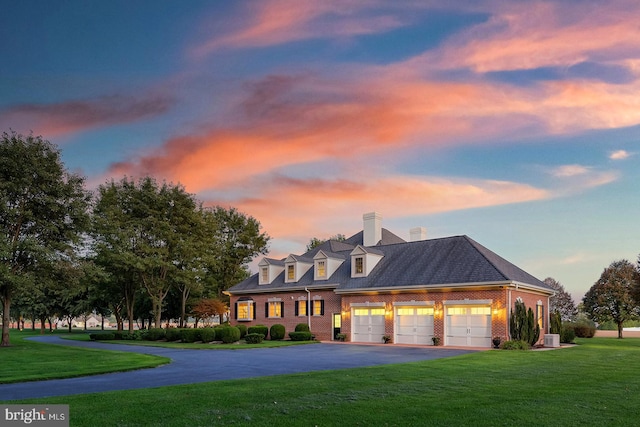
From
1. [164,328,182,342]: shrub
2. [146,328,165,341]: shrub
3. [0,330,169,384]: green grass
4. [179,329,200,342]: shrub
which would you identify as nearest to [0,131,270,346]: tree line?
[146,328,165,341]: shrub

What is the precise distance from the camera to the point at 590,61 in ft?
73.2

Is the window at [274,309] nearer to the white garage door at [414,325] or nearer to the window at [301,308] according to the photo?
the window at [301,308]

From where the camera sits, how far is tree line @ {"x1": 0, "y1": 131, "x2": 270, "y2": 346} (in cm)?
3158

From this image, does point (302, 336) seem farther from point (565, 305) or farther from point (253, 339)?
point (565, 305)

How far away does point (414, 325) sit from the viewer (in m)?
32.6

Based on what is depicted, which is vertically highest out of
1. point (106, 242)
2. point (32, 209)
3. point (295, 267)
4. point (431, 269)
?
point (32, 209)

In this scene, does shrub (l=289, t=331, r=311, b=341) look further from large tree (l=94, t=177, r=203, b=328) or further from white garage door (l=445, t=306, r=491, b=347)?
large tree (l=94, t=177, r=203, b=328)

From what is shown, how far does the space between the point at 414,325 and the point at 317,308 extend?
27.0 ft

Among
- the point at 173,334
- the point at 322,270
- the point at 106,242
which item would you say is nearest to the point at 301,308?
the point at 322,270

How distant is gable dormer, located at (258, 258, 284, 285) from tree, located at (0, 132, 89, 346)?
47.3 ft

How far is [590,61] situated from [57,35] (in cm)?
2159

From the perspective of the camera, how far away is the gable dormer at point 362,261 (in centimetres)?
3672

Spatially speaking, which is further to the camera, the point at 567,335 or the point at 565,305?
the point at 565,305

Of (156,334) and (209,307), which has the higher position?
(209,307)
